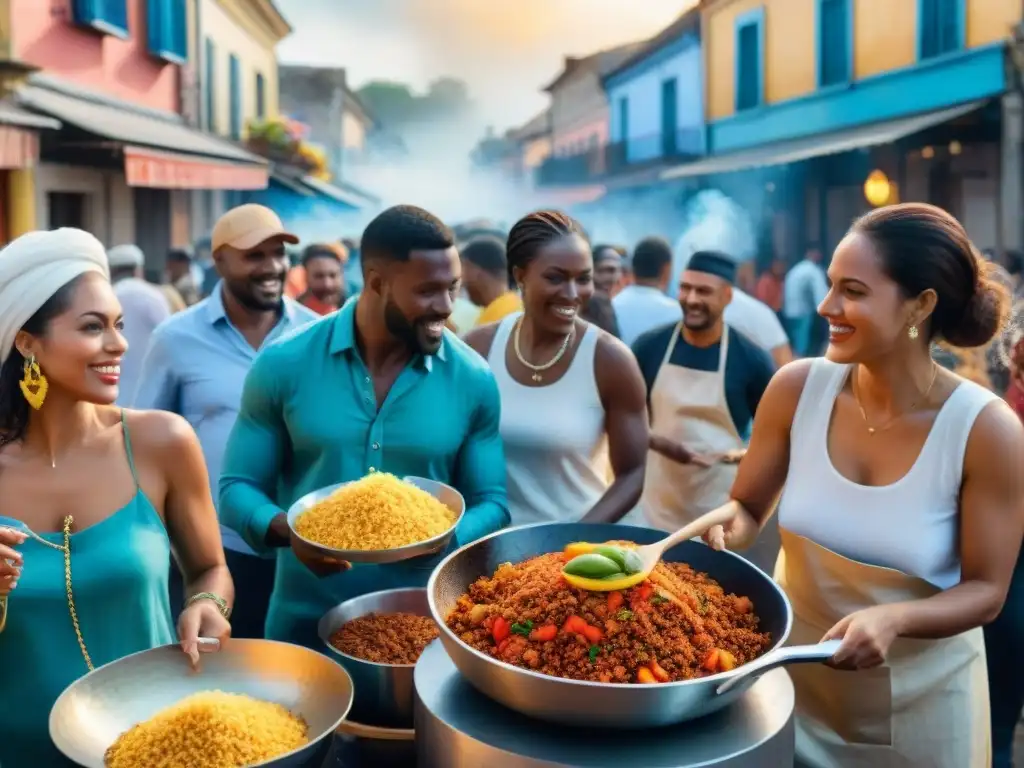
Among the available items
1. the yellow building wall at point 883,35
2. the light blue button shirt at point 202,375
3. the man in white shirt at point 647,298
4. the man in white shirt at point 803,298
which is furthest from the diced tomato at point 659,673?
the yellow building wall at point 883,35

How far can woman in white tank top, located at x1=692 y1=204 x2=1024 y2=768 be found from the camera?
Result: 1987mm

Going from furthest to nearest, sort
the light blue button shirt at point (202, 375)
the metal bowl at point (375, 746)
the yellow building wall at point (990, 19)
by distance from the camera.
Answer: the yellow building wall at point (990, 19) → the light blue button shirt at point (202, 375) → the metal bowl at point (375, 746)

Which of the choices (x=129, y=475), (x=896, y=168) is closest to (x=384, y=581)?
(x=129, y=475)

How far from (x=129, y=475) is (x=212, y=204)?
1828 centimetres

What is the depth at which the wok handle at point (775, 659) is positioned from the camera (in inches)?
58.7

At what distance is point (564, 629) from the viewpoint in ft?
5.23

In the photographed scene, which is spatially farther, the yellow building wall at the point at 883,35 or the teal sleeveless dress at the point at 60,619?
the yellow building wall at the point at 883,35

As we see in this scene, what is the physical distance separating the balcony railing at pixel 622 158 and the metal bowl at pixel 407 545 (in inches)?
862

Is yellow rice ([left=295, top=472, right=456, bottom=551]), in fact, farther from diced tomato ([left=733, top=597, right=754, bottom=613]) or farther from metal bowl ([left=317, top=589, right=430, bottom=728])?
diced tomato ([left=733, top=597, right=754, bottom=613])

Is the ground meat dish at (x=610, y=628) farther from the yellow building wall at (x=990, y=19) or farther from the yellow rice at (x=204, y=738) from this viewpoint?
the yellow building wall at (x=990, y=19)

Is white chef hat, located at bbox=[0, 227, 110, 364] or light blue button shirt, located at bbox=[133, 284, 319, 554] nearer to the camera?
white chef hat, located at bbox=[0, 227, 110, 364]

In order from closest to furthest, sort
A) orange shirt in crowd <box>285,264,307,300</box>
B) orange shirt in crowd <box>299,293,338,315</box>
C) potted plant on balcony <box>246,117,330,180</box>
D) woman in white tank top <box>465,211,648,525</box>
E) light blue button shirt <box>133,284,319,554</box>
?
woman in white tank top <box>465,211,648,525</box> → light blue button shirt <box>133,284,319,554</box> → orange shirt in crowd <box>299,293,338,315</box> → orange shirt in crowd <box>285,264,307,300</box> → potted plant on balcony <box>246,117,330,180</box>

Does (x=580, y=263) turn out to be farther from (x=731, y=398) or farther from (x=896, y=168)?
(x=896, y=168)

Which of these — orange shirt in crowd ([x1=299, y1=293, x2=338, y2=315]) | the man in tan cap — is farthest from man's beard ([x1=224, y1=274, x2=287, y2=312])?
orange shirt in crowd ([x1=299, y1=293, x2=338, y2=315])
